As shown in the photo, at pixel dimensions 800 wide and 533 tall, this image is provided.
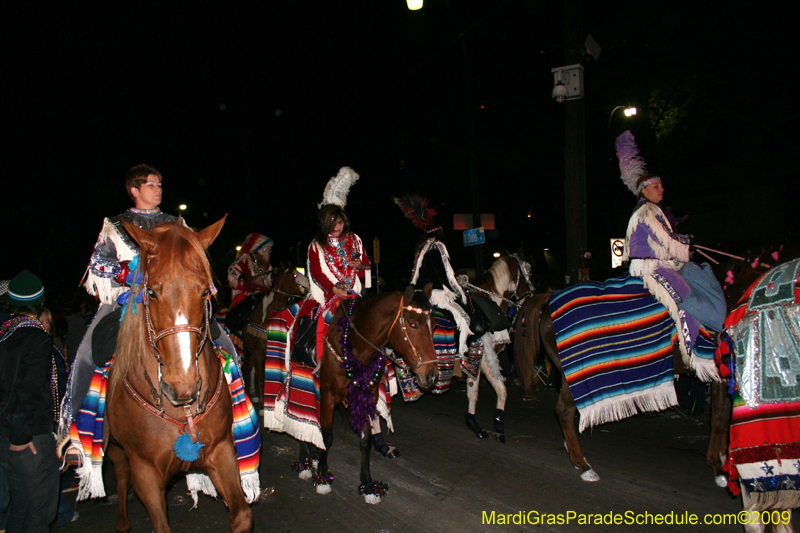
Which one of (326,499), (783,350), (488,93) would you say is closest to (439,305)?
(326,499)

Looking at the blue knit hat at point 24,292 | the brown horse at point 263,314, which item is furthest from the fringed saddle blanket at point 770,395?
the brown horse at point 263,314

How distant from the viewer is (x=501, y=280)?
7.18 metres

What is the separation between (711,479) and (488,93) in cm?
2055

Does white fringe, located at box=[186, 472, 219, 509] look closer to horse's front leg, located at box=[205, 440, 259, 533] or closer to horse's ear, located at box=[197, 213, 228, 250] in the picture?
horse's front leg, located at box=[205, 440, 259, 533]

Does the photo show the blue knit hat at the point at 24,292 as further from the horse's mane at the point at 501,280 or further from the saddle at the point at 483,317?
the horse's mane at the point at 501,280

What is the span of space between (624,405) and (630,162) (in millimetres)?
2906

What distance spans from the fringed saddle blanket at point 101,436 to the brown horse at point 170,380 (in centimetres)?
18

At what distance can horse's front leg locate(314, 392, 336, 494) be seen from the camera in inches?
191

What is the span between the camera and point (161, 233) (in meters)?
2.84

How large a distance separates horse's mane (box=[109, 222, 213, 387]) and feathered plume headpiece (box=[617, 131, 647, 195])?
5.07 m

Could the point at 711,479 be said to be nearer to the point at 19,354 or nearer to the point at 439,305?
the point at 439,305

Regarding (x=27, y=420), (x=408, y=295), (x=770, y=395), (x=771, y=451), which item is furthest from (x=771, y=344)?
(x=27, y=420)

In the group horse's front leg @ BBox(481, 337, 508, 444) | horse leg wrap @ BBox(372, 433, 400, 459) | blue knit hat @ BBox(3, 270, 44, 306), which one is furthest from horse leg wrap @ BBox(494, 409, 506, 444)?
blue knit hat @ BBox(3, 270, 44, 306)

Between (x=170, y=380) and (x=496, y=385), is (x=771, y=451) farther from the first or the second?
(x=496, y=385)
